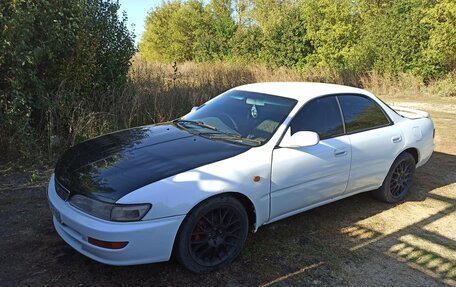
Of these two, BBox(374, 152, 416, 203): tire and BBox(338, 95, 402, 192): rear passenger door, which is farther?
BBox(374, 152, 416, 203): tire

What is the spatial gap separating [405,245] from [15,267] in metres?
3.68

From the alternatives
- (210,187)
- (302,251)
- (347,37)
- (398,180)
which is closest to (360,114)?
(398,180)

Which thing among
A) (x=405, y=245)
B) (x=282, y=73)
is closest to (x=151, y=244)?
(x=405, y=245)

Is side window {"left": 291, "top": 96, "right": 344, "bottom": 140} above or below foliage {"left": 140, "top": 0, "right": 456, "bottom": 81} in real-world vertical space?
below

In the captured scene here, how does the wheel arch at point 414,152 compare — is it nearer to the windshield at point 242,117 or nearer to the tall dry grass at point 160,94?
the windshield at point 242,117

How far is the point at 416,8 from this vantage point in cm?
1816

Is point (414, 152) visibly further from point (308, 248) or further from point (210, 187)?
point (210, 187)

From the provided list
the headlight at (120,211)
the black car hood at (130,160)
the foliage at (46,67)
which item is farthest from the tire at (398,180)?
the foliage at (46,67)

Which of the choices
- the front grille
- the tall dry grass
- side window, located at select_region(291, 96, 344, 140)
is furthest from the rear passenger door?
the tall dry grass

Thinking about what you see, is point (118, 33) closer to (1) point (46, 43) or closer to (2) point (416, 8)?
(1) point (46, 43)

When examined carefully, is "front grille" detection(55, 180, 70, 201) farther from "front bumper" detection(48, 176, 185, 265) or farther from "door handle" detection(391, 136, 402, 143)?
"door handle" detection(391, 136, 402, 143)

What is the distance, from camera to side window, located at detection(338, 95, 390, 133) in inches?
180

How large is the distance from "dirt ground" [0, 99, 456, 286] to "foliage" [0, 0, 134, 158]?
1234mm

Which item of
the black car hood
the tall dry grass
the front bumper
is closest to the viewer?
the front bumper
